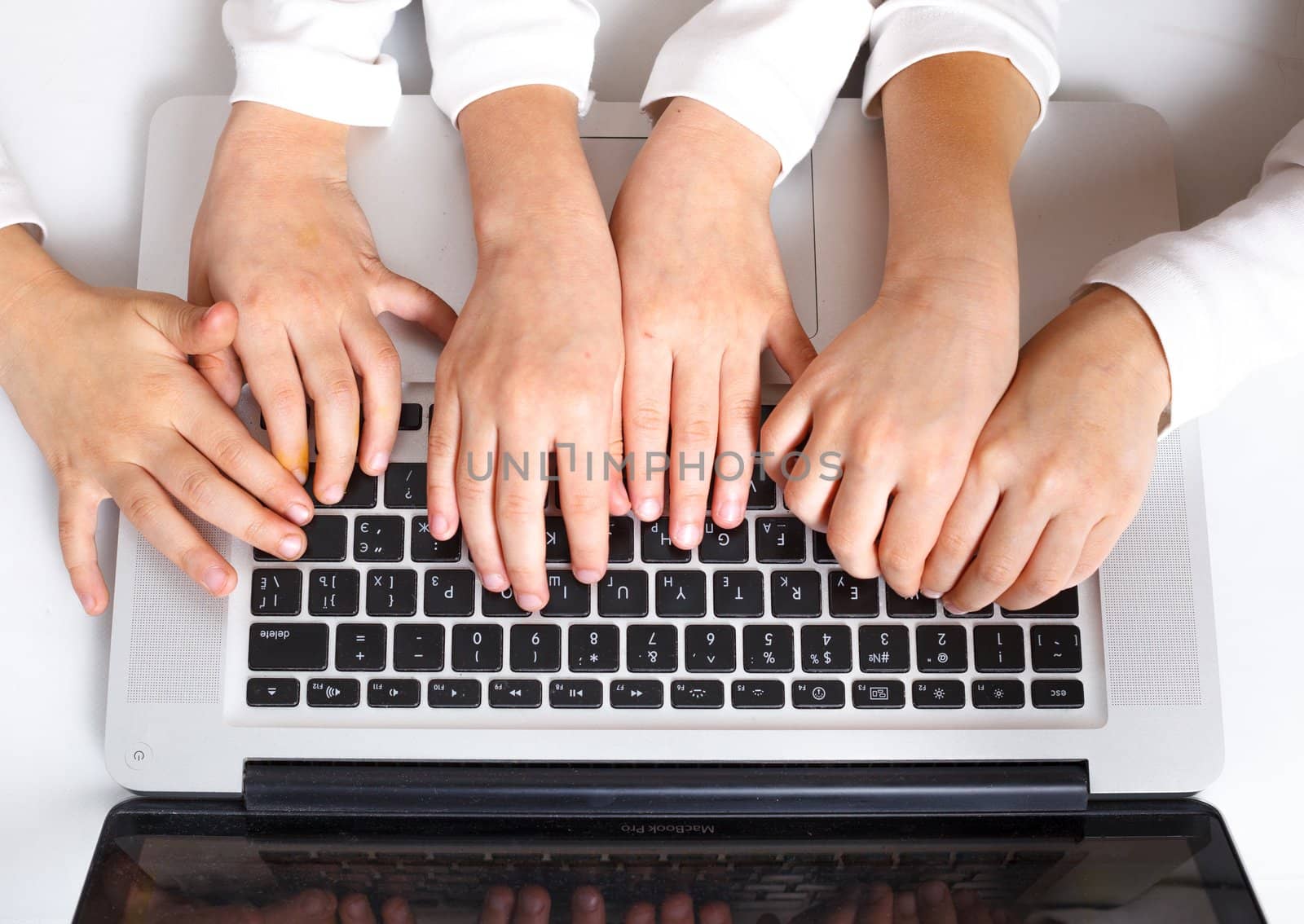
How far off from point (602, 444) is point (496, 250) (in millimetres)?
117

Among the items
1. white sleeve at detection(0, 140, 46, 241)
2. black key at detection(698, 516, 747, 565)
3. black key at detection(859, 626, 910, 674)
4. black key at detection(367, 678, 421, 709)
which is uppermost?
white sleeve at detection(0, 140, 46, 241)

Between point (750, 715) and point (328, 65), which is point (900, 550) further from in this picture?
point (328, 65)

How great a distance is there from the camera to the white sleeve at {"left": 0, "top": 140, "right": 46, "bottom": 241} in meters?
0.50

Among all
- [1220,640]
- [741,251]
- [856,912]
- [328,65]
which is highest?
[328,65]

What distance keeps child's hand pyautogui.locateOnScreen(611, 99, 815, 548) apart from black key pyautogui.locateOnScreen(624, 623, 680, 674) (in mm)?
43

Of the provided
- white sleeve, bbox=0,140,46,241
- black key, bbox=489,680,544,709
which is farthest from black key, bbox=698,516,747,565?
white sleeve, bbox=0,140,46,241

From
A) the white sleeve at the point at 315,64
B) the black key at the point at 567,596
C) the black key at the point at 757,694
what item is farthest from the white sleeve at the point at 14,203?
the black key at the point at 757,694

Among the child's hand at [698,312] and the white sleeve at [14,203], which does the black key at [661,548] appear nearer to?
the child's hand at [698,312]

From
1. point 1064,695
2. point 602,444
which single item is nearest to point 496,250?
point 602,444

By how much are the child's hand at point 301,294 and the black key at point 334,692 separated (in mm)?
87

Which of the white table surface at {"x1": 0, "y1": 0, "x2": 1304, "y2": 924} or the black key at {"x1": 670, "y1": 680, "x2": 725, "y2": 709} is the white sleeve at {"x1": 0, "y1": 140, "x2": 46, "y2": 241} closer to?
the white table surface at {"x1": 0, "y1": 0, "x2": 1304, "y2": 924}

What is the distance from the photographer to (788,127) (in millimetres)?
485

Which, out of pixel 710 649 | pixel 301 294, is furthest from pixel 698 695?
pixel 301 294

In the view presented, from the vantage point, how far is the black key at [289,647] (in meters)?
0.44
